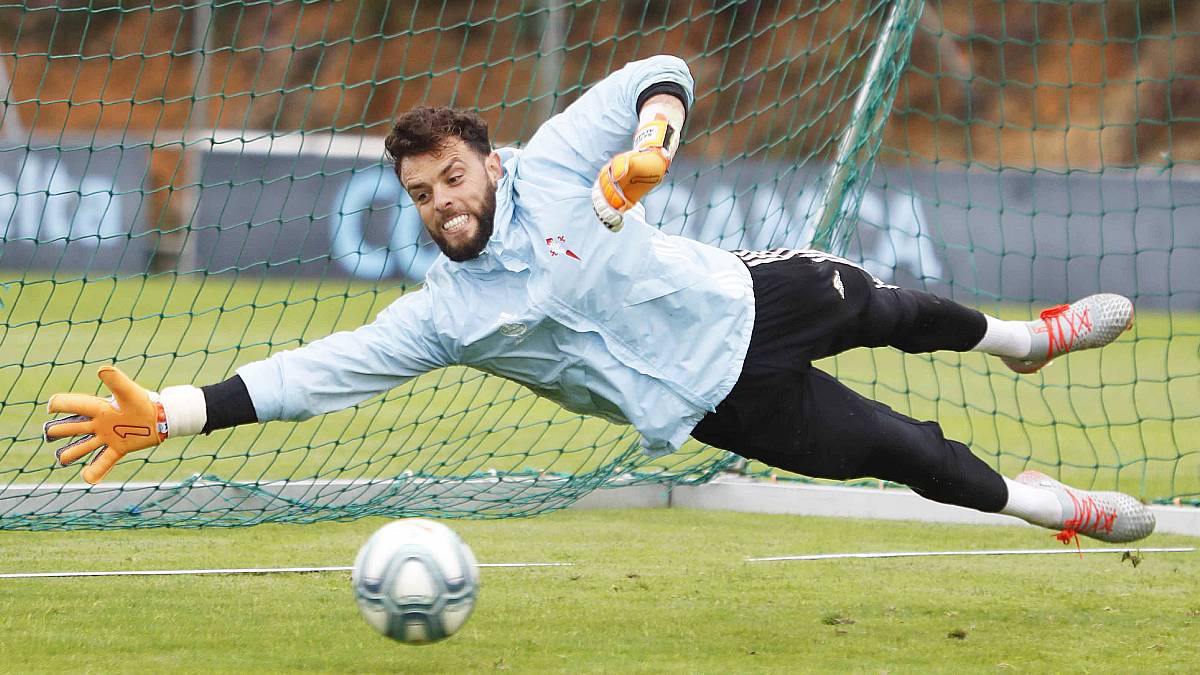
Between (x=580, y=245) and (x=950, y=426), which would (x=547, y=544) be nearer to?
(x=580, y=245)

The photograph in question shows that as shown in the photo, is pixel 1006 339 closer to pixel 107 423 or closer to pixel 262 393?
pixel 262 393

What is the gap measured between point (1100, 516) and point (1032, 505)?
229mm

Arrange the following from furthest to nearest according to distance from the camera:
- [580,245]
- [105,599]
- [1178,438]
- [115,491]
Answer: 1. [1178,438]
2. [115,491]
3. [105,599]
4. [580,245]

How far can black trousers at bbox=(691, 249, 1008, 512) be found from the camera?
3.81m

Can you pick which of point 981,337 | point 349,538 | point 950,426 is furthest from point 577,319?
point 950,426

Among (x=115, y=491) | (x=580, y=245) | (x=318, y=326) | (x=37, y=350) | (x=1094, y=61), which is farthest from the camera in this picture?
(x=1094, y=61)

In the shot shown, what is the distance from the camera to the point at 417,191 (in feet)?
12.0

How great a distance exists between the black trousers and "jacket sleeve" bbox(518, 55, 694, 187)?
524 mm

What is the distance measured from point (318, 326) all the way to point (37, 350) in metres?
2.32

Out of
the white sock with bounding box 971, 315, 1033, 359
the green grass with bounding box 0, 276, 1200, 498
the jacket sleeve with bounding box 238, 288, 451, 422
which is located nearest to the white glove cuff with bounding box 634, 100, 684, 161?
the jacket sleeve with bounding box 238, 288, 451, 422

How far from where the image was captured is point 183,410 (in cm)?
350

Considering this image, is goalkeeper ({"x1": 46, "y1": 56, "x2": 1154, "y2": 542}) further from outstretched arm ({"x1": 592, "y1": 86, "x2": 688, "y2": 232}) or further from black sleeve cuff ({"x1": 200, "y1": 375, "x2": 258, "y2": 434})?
outstretched arm ({"x1": 592, "y1": 86, "x2": 688, "y2": 232})

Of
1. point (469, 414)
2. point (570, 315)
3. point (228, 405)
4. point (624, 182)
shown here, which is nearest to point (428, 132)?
point (570, 315)

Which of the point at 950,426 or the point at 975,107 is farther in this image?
the point at 975,107
